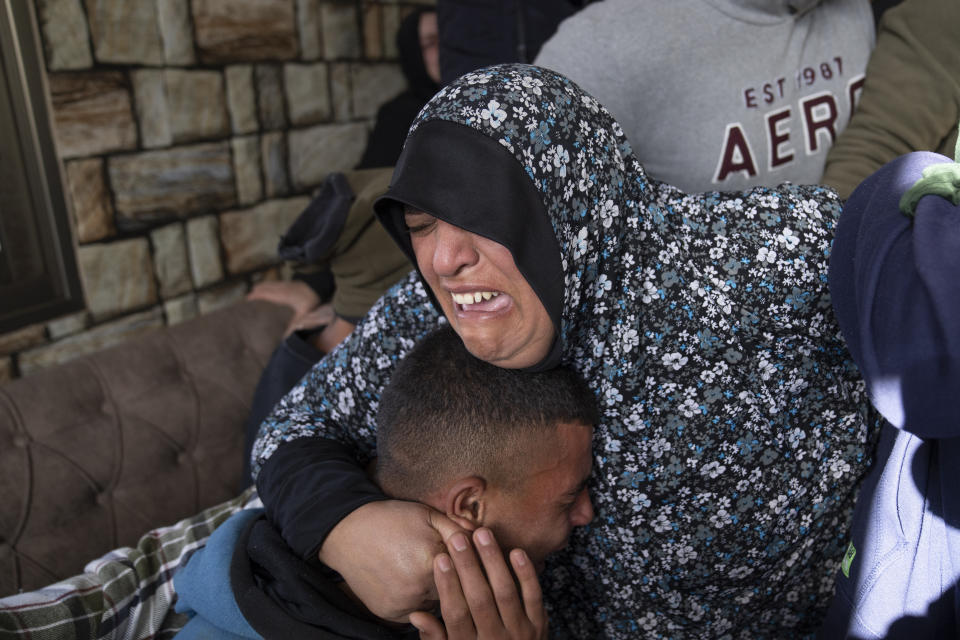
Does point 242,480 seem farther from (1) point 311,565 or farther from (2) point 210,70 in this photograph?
(2) point 210,70

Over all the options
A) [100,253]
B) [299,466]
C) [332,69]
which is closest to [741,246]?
[299,466]

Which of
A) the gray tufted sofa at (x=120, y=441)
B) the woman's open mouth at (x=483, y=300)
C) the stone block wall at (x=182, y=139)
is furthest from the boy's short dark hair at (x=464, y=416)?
the stone block wall at (x=182, y=139)

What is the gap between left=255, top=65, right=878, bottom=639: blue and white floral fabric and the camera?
1.08 metres

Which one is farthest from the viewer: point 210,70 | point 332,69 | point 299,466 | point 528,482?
point 332,69

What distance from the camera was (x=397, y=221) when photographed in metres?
1.21

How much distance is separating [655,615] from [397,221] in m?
0.84

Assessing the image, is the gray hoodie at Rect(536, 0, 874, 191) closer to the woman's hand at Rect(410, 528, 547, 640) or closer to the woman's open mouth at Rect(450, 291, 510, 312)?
the woman's open mouth at Rect(450, 291, 510, 312)

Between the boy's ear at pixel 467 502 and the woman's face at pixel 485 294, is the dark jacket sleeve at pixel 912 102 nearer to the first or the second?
the woman's face at pixel 485 294

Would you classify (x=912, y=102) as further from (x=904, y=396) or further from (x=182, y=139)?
(x=182, y=139)

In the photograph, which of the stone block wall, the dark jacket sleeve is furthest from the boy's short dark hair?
the stone block wall

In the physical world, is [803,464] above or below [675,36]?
below

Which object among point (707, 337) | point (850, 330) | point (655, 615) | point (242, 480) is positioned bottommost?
point (242, 480)

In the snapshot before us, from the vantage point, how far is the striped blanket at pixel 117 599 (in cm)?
117

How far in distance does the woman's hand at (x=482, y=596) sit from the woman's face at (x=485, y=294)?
0.89 feet
